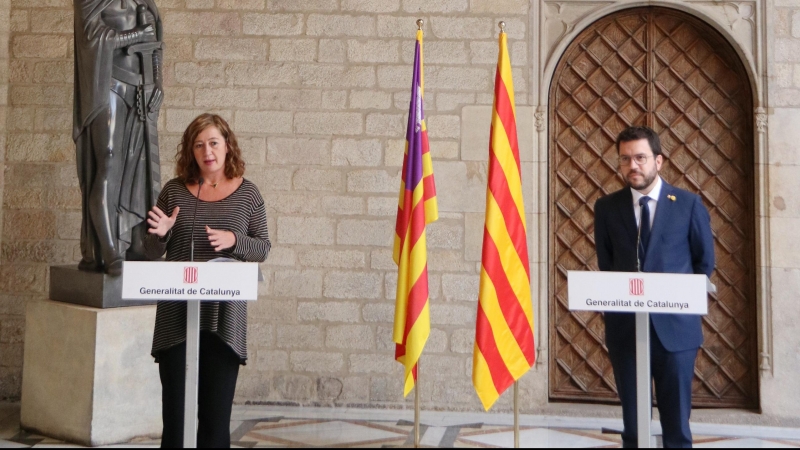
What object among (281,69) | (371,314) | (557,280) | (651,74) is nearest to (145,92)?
(281,69)

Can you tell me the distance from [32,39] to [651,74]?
170 inches

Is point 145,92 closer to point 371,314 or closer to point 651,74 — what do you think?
point 371,314

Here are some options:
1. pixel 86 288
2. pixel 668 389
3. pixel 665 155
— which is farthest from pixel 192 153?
pixel 665 155

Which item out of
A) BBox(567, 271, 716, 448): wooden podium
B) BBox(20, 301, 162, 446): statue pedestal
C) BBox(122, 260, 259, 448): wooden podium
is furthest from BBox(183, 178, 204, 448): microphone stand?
BBox(20, 301, 162, 446): statue pedestal

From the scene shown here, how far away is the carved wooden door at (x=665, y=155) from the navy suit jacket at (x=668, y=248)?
1.92 meters

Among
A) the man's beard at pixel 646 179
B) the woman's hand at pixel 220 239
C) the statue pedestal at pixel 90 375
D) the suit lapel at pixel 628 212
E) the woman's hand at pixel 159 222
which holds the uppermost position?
the man's beard at pixel 646 179

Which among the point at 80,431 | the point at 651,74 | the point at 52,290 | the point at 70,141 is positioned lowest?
the point at 80,431

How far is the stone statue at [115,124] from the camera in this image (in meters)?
3.64

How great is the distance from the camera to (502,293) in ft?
11.1

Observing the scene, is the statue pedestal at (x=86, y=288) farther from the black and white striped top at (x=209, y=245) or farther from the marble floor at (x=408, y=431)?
the black and white striped top at (x=209, y=245)

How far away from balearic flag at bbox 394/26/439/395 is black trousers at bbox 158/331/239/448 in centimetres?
136

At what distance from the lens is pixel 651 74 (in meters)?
4.75

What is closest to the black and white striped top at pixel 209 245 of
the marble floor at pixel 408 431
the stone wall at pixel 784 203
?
the marble floor at pixel 408 431

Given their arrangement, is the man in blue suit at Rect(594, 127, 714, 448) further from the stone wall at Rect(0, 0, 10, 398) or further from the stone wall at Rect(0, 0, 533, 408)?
the stone wall at Rect(0, 0, 10, 398)
